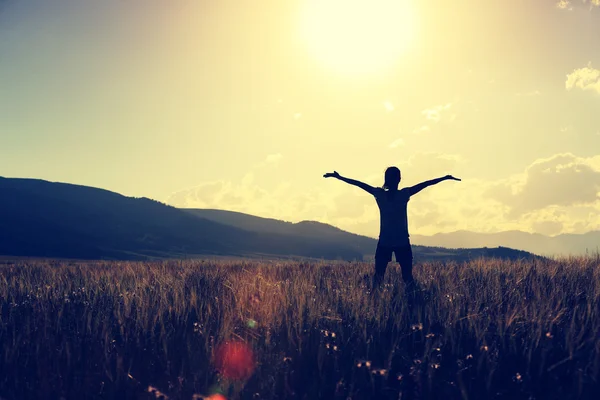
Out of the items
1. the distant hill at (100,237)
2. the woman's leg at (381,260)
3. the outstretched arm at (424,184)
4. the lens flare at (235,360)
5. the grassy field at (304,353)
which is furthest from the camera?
the distant hill at (100,237)

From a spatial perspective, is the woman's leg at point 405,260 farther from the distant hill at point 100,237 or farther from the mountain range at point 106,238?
the distant hill at point 100,237

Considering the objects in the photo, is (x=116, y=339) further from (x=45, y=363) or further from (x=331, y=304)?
(x=331, y=304)

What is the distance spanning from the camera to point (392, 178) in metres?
8.90

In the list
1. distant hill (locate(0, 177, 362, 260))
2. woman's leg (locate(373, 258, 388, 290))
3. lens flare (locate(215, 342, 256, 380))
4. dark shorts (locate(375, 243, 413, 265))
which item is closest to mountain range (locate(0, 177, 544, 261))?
distant hill (locate(0, 177, 362, 260))

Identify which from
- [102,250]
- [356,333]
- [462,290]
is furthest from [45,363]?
[102,250]

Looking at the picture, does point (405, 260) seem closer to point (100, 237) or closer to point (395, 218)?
point (395, 218)

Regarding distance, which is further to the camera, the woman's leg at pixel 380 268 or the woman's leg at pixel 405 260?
the woman's leg at pixel 380 268

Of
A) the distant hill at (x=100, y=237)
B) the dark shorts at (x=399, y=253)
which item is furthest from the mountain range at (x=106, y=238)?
the dark shorts at (x=399, y=253)

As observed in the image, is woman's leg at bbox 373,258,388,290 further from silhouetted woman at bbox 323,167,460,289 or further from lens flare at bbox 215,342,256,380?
lens flare at bbox 215,342,256,380

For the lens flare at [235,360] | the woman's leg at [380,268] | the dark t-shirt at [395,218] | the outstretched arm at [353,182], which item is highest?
the outstretched arm at [353,182]

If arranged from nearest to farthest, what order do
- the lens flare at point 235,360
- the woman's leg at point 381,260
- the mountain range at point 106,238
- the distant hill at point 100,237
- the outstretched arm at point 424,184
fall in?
the lens flare at point 235,360
the outstretched arm at point 424,184
the woman's leg at point 381,260
the mountain range at point 106,238
the distant hill at point 100,237

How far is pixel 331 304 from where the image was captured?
603 centimetres

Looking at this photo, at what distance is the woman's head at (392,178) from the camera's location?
8898mm

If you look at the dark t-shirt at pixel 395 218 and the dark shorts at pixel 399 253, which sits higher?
the dark t-shirt at pixel 395 218
